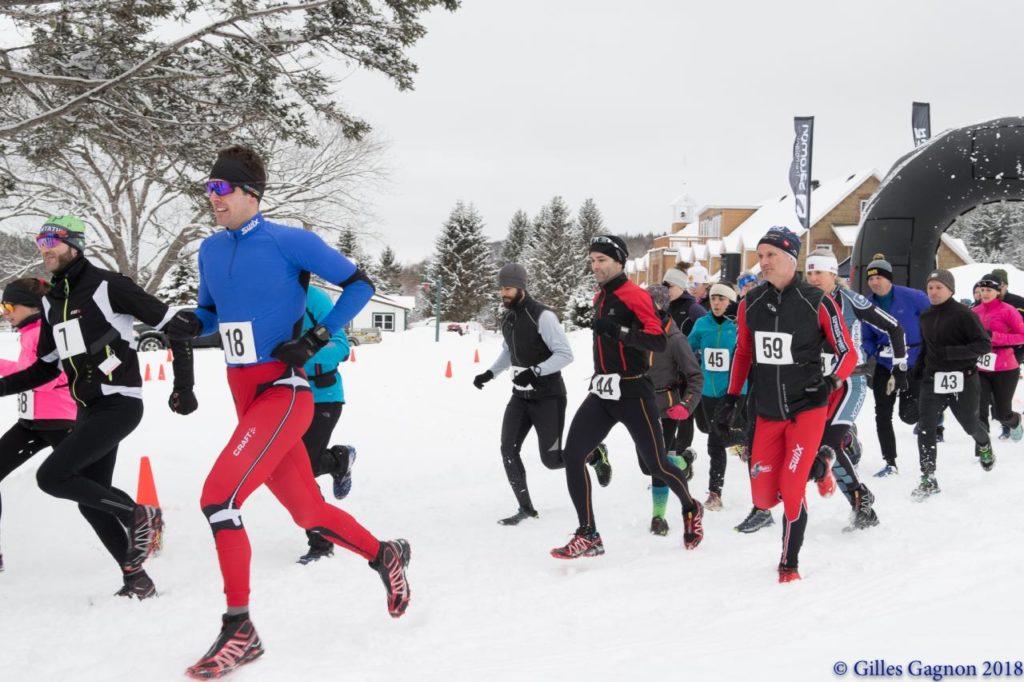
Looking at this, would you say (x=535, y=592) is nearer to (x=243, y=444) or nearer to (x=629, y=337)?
(x=629, y=337)

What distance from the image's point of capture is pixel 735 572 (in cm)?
432

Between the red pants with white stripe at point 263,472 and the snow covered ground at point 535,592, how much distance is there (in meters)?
0.45

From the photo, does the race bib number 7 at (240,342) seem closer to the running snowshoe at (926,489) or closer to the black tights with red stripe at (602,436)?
the black tights with red stripe at (602,436)

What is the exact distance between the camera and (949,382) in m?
6.68

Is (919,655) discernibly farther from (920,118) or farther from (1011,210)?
(1011,210)

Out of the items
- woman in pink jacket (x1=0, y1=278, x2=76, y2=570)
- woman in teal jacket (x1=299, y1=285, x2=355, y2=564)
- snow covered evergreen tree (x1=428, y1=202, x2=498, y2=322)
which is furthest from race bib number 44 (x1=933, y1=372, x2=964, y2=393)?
snow covered evergreen tree (x1=428, y1=202, x2=498, y2=322)

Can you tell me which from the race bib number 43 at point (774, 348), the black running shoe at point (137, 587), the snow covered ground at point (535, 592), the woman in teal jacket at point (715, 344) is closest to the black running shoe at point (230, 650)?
the snow covered ground at point (535, 592)

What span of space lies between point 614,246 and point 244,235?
240cm

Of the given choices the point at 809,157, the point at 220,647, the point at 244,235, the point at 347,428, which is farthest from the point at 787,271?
the point at 809,157

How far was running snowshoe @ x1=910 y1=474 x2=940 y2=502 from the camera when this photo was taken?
6.13m

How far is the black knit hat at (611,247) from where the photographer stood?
15.9 feet

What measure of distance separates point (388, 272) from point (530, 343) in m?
73.0

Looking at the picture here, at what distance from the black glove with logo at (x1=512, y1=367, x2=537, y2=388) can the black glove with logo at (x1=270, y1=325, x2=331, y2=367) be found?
2.40 meters

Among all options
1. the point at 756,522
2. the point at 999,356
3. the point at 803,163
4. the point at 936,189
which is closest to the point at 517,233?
the point at 803,163
